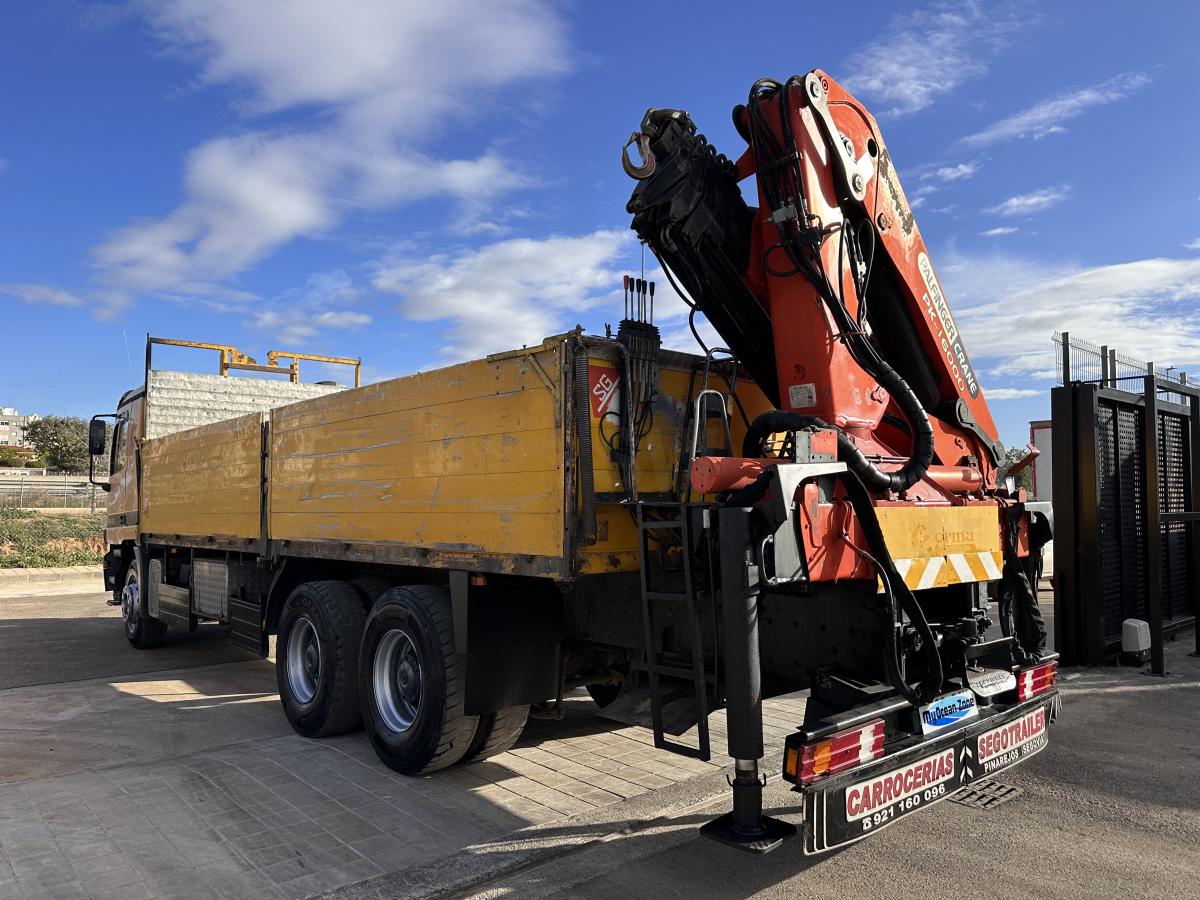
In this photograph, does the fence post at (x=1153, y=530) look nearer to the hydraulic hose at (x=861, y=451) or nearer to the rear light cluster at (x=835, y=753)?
the hydraulic hose at (x=861, y=451)

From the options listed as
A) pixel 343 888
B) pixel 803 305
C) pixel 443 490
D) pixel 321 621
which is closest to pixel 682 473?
pixel 803 305

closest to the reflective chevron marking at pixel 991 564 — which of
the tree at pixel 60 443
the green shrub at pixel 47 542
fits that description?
the green shrub at pixel 47 542

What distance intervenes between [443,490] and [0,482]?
42361 mm

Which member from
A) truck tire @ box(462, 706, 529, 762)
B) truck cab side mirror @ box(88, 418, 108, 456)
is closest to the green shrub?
truck cab side mirror @ box(88, 418, 108, 456)

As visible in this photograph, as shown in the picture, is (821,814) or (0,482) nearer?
(821,814)

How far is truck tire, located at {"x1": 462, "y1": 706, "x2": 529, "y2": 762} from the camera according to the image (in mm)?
5156

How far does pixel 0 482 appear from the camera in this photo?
38.5 meters

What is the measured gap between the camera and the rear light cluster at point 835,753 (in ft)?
10.7

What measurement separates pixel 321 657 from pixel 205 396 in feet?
18.7

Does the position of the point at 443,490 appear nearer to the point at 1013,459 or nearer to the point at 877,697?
the point at 877,697

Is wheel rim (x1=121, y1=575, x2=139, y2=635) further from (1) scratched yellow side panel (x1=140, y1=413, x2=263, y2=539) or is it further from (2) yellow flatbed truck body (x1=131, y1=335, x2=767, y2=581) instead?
(2) yellow flatbed truck body (x1=131, y1=335, x2=767, y2=581)

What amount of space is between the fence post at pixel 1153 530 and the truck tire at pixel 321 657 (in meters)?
7.07

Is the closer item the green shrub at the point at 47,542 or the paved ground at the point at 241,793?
the paved ground at the point at 241,793

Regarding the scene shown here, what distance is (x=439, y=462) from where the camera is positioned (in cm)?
507
